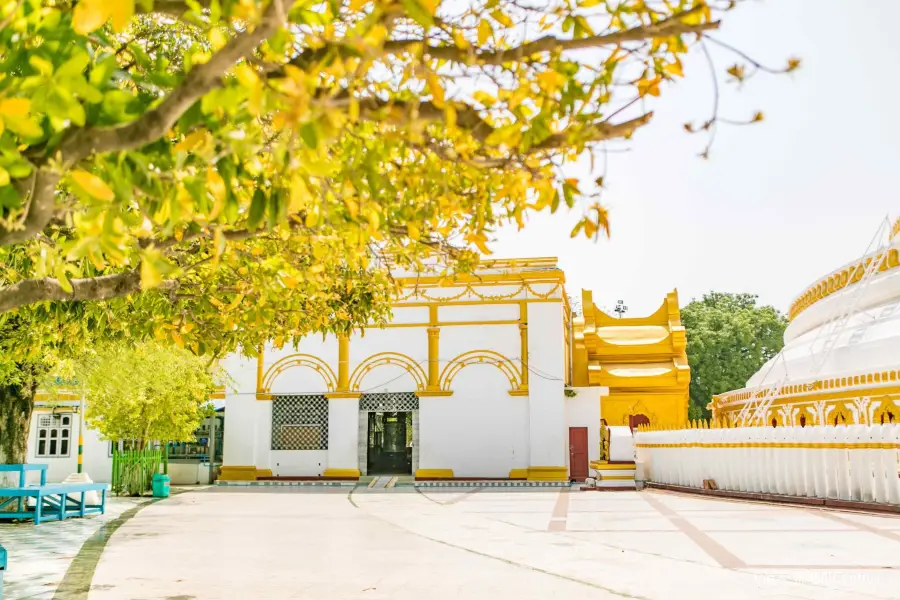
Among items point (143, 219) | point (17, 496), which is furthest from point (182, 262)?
point (17, 496)

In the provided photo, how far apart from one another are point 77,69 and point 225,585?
5.42 m

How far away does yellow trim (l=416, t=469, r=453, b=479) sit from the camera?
21611mm

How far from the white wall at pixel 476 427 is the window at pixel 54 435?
10.3 metres

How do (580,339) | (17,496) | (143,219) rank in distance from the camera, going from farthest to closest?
(580,339) → (17,496) → (143,219)

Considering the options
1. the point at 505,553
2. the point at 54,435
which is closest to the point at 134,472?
the point at 54,435

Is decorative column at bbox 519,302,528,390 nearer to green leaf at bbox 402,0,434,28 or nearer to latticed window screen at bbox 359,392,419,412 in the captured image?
latticed window screen at bbox 359,392,419,412

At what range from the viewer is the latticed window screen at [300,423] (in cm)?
2291

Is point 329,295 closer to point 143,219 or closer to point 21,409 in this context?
point 143,219

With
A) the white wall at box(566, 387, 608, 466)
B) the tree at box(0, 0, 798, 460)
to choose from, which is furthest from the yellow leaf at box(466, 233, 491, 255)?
the white wall at box(566, 387, 608, 466)

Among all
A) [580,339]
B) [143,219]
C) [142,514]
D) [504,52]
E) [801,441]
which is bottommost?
[142,514]

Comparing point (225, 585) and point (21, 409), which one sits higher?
point (21, 409)

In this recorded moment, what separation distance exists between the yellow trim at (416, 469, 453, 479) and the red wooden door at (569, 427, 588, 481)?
3303mm

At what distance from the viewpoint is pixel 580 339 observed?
2541cm

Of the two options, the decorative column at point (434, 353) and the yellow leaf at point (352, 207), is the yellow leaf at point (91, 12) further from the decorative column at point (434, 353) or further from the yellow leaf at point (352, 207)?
the decorative column at point (434, 353)
